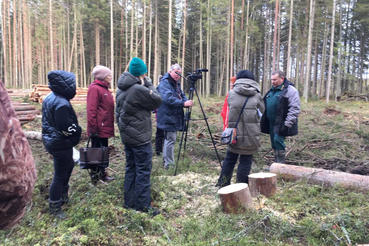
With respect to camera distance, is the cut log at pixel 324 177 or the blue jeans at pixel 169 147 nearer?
the cut log at pixel 324 177

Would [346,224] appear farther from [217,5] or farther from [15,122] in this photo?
[217,5]

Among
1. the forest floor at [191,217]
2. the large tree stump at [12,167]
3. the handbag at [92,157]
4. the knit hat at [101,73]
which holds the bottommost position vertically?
the forest floor at [191,217]

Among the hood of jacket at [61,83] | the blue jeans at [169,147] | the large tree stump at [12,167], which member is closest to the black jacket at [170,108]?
the blue jeans at [169,147]

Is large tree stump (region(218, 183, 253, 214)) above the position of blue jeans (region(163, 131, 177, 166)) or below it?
below

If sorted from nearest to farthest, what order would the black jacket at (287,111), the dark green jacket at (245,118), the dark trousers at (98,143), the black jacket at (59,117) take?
the black jacket at (59,117) < the dark green jacket at (245,118) < the dark trousers at (98,143) < the black jacket at (287,111)

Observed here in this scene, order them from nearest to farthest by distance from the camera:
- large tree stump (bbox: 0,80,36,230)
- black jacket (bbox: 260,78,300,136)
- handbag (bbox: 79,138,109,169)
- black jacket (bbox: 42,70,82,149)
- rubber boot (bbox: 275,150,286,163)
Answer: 1. large tree stump (bbox: 0,80,36,230)
2. black jacket (bbox: 42,70,82,149)
3. handbag (bbox: 79,138,109,169)
4. black jacket (bbox: 260,78,300,136)
5. rubber boot (bbox: 275,150,286,163)

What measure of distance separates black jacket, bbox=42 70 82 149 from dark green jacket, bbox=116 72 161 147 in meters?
0.68

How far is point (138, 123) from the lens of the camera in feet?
11.3

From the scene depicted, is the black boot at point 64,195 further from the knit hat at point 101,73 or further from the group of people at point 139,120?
the knit hat at point 101,73

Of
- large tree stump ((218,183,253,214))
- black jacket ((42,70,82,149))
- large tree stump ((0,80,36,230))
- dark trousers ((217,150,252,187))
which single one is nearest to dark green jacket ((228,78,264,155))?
dark trousers ((217,150,252,187))

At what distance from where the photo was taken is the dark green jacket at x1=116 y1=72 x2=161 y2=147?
3.42 meters

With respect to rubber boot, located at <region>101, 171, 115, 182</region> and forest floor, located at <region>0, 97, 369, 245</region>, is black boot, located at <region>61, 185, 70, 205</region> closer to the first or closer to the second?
forest floor, located at <region>0, 97, 369, 245</region>

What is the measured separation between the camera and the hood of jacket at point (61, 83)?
3.26 m

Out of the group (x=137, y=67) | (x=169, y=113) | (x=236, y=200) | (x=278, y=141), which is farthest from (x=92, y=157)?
(x=278, y=141)
